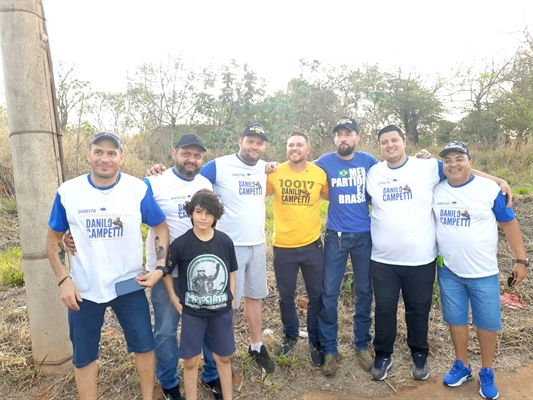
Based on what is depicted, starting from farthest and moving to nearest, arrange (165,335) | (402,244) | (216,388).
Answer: (402,244) < (216,388) < (165,335)

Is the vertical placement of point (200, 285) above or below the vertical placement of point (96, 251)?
below

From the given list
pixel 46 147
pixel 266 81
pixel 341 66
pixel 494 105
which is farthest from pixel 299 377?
pixel 494 105

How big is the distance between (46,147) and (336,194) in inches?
100

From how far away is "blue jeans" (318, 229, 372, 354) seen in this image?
11.9ft

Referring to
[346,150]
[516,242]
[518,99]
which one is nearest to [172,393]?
[346,150]

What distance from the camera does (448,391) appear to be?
11.0 feet

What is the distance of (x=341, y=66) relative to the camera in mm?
18891

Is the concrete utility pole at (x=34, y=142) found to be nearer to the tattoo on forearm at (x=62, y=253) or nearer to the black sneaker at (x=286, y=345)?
the tattoo on forearm at (x=62, y=253)

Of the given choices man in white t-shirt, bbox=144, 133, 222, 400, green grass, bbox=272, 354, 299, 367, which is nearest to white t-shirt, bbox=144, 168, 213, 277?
man in white t-shirt, bbox=144, 133, 222, 400

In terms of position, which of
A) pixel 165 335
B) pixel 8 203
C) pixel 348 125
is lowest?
pixel 165 335

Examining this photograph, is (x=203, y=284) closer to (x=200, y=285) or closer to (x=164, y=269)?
(x=200, y=285)

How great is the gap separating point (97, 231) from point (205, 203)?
0.77 m

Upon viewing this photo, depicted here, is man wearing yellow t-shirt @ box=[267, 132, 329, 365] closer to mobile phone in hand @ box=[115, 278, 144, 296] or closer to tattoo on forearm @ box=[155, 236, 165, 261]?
tattoo on forearm @ box=[155, 236, 165, 261]

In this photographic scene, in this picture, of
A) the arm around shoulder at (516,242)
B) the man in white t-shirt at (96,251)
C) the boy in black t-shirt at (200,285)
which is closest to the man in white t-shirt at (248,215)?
the boy in black t-shirt at (200,285)
